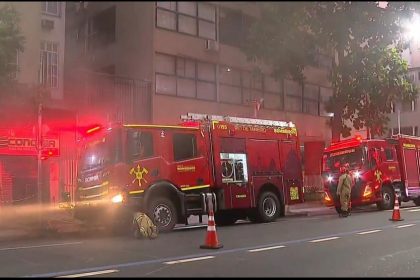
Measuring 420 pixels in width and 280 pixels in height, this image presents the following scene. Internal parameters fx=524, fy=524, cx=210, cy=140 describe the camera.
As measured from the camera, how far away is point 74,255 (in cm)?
866

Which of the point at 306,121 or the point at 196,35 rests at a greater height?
the point at 196,35

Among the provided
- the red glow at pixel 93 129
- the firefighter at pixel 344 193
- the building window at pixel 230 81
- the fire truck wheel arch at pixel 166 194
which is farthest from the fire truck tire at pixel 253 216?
the building window at pixel 230 81

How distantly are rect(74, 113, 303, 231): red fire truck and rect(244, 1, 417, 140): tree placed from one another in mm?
4329

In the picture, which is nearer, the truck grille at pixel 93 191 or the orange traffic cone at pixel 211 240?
the orange traffic cone at pixel 211 240

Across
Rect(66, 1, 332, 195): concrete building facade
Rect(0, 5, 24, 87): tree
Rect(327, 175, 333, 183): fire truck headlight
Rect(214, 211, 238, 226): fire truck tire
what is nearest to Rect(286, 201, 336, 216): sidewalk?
Rect(327, 175, 333, 183): fire truck headlight

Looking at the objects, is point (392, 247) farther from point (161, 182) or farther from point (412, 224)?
point (161, 182)

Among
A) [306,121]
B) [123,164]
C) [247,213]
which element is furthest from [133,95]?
[247,213]

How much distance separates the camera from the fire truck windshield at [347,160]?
18.4 meters

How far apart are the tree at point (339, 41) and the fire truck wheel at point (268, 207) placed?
27.0ft

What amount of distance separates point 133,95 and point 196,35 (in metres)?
2.57

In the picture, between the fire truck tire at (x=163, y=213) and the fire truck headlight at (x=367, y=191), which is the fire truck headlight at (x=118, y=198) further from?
the fire truck headlight at (x=367, y=191)

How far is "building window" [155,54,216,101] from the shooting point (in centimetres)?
523

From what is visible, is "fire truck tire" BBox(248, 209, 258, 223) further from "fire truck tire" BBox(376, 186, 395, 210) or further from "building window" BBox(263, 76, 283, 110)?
"building window" BBox(263, 76, 283, 110)

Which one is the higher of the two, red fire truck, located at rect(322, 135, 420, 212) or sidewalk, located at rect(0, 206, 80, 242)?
red fire truck, located at rect(322, 135, 420, 212)
